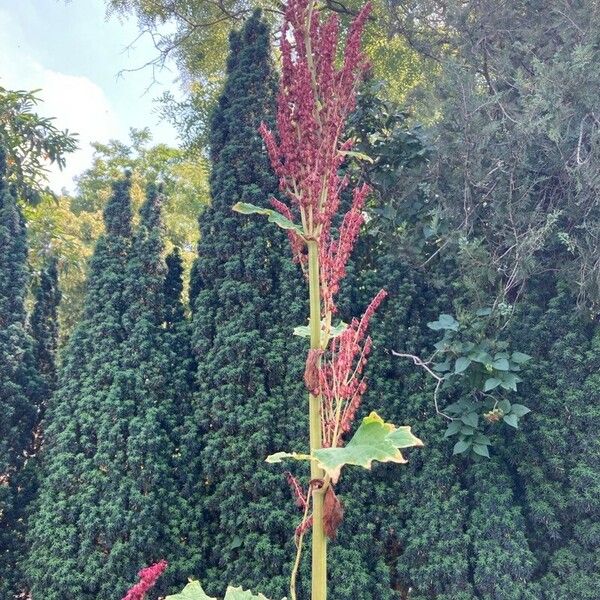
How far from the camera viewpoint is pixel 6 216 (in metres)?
3.76

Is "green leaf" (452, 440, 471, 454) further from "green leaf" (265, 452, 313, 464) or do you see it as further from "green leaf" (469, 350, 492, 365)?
"green leaf" (265, 452, 313, 464)

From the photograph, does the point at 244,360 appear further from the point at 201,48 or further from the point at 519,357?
the point at 201,48

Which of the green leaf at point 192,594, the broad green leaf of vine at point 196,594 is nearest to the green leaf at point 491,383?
the broad green leaf of vine at point 196,594

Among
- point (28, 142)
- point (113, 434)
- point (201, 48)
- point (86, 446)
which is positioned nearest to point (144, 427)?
point (113, 434)

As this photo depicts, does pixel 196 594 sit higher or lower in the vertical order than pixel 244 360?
lower

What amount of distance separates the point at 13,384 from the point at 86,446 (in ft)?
2.25

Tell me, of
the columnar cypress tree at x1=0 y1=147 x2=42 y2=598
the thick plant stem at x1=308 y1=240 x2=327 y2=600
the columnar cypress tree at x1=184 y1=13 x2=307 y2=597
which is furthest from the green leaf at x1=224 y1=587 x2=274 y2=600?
the columnar cypress tree at x1=0 y1=147 x2=42 y2=598

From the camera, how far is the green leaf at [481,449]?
2689mm

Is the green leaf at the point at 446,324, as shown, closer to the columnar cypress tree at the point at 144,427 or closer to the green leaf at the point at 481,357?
the green leaf at the point at 481,357

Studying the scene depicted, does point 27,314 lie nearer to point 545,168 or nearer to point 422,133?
point 422,133

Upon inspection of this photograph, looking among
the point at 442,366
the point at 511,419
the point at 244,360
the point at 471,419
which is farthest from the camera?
the point at 244,360

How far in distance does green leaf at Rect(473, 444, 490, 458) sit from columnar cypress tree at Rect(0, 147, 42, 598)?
243 cm

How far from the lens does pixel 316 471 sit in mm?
1411

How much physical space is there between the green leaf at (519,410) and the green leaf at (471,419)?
0.16 meters
